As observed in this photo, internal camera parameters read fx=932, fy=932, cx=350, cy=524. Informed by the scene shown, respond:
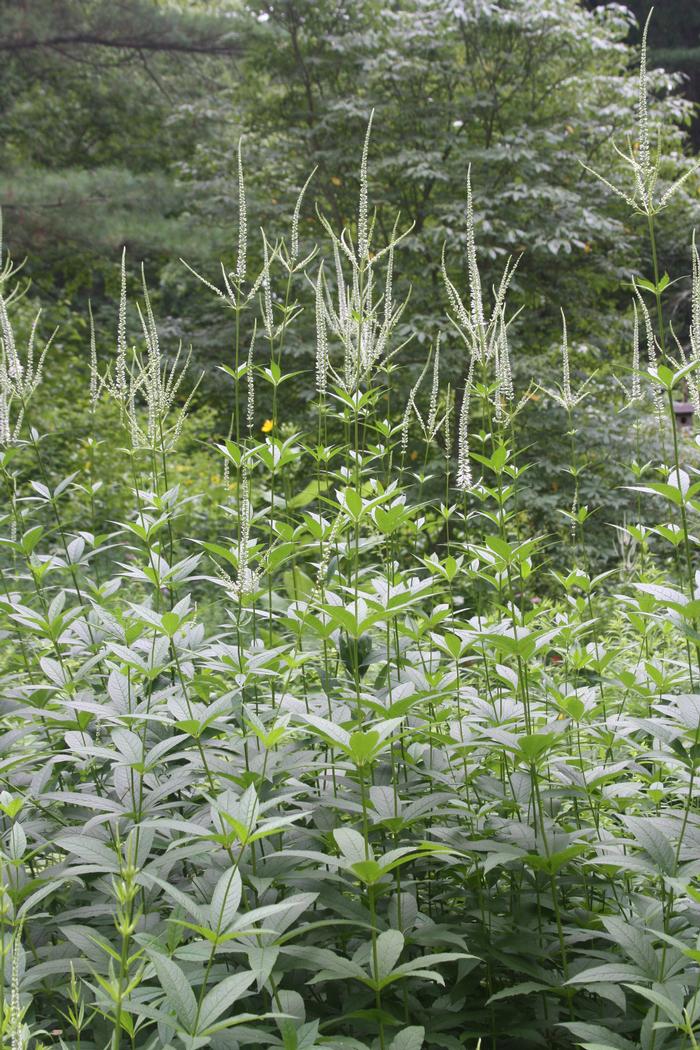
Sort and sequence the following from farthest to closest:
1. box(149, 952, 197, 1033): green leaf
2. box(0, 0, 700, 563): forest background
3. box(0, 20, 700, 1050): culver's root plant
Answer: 1. box(0, 0, 700, 563): forest background
2. box(0, 20, 700, 1050): culver's root plant
3. box(149, 952, 197, 1033): green leaf

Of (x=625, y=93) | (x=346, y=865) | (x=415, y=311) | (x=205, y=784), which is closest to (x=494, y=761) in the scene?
(x=205, y=784)

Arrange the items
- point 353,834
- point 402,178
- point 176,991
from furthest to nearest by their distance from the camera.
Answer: point 402,178, point 353,834, point 176,991

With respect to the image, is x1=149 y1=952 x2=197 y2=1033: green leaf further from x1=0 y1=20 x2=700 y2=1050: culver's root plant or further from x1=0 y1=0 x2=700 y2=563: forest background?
x1=0 y1=0 x2=700 y2=563: forest background

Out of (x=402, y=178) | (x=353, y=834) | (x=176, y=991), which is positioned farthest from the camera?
(x=402, y=178)

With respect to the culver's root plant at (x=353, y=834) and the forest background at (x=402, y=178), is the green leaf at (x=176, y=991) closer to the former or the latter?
the culver's root plant at (x=353, y=834)

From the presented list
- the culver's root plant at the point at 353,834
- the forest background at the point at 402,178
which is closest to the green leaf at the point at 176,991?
the culver's root plant at the point at 353,834

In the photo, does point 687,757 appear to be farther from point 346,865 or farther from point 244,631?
point 244,631

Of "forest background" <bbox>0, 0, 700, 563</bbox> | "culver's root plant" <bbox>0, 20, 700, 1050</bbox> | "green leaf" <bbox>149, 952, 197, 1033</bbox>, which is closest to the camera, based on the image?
"green leaf" <bbox>149, 952, 197, 1033</bbox>

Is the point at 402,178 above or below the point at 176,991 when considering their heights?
above

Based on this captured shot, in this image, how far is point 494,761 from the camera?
7.72 feet

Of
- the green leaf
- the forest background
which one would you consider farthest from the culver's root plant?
the forest background

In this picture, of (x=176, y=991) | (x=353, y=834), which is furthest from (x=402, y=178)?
(x=176, y=991)

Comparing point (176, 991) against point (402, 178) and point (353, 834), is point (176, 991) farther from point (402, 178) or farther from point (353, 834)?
point (402, 178)

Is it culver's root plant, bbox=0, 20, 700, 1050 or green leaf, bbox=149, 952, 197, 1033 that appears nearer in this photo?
green leaf, bbox=149, 952, 197, 1033
